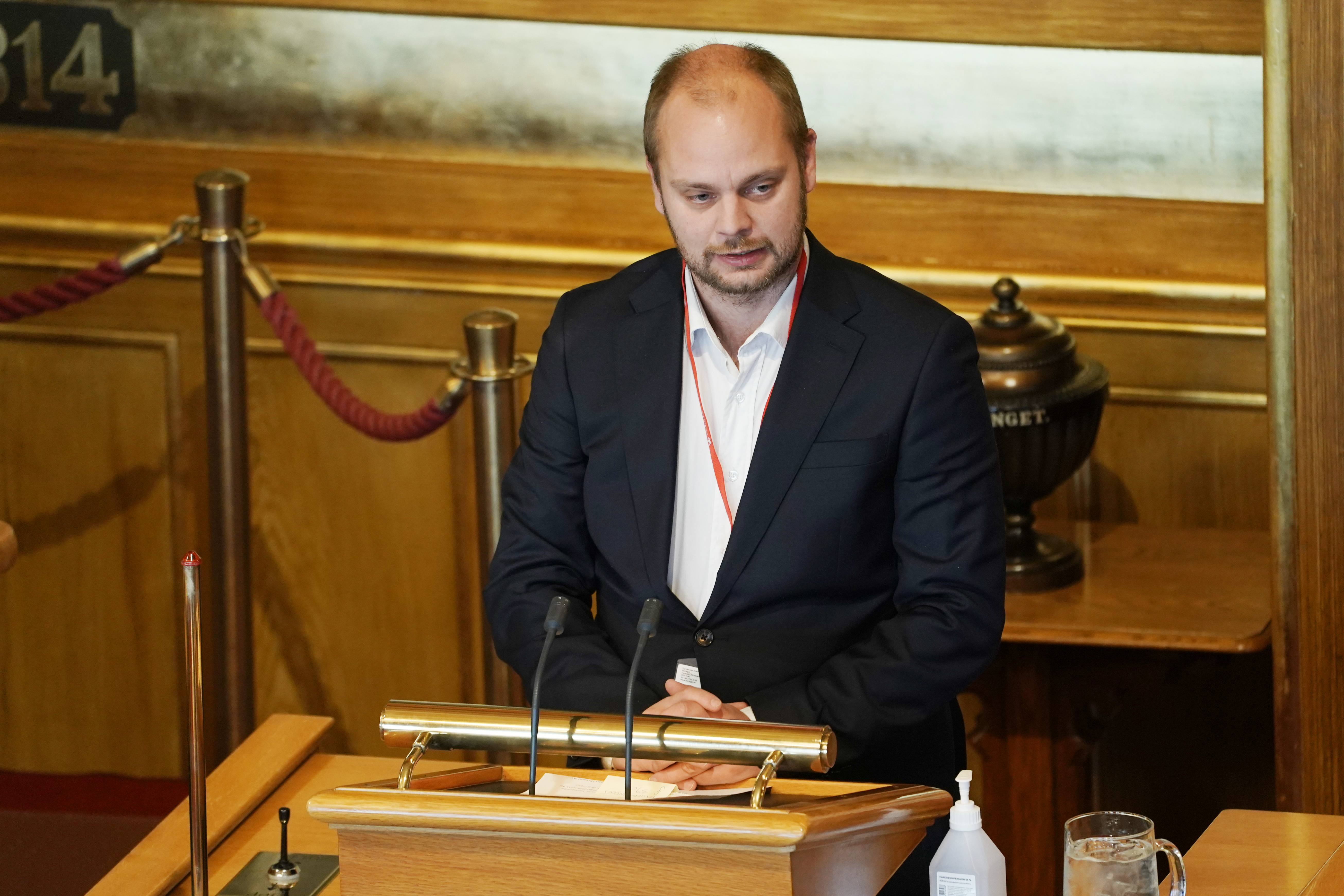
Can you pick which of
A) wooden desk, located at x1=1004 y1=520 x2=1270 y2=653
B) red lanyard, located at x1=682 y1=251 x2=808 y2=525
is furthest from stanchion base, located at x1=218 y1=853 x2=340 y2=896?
wooden desk, located at x1=1004 y1=520 x2=1270 y2=653

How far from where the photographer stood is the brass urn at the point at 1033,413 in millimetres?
3412

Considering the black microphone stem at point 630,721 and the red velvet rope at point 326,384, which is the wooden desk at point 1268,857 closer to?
the black microphone stem at point 630,721

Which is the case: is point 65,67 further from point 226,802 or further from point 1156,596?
point 1156,596

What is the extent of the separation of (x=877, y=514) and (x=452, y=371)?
140cm

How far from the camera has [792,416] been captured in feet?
7.43

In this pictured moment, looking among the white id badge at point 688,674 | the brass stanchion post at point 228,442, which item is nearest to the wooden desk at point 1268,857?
the white id badge at point 688,674

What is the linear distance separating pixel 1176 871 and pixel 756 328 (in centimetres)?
86

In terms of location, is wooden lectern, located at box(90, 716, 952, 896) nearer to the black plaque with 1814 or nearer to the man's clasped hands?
the man's clasped hands

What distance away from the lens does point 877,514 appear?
2.28 metres

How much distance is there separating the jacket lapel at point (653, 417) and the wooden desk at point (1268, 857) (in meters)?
0.66

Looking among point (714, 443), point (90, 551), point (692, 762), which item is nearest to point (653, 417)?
point (714, 443)

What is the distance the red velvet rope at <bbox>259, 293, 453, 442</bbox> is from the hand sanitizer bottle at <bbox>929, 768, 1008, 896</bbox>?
209 cm

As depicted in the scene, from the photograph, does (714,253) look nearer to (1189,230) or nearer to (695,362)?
(695,362)

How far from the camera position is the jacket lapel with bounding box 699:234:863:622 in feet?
7.40
